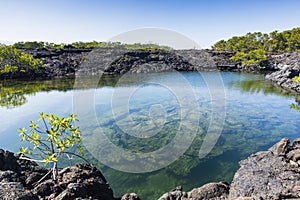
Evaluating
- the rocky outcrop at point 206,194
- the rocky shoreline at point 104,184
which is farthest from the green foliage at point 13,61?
the rocky outcrop at point 206,194

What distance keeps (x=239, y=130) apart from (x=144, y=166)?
686 cm

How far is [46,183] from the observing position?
4.89m

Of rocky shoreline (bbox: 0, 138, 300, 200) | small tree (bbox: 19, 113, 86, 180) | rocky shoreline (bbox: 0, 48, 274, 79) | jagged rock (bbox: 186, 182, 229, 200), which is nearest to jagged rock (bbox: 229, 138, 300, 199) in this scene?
rocky shoreline (bbox: 0, 138, 300, 200)

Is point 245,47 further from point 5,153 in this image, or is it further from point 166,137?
point 5,153

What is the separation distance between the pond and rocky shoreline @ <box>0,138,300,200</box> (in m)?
2.03

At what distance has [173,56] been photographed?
51.8 m

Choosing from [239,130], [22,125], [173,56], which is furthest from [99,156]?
[173,56]

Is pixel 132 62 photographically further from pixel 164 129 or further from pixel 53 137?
pixel 53 137

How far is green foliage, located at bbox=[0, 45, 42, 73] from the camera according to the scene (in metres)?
31.9

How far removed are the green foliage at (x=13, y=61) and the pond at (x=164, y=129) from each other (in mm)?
10805

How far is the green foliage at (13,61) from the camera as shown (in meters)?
31.9

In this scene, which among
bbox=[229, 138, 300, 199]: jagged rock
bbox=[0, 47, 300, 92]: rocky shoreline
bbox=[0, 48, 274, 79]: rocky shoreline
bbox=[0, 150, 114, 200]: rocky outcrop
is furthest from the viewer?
bbox=[0, 48, 274, 79]: rocky shoreline

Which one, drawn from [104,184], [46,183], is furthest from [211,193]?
[46,183]

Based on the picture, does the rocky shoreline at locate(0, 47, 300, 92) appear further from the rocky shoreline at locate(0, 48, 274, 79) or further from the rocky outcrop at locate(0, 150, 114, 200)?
the rocky outcrop at locate(0, 150, 114, 200)
